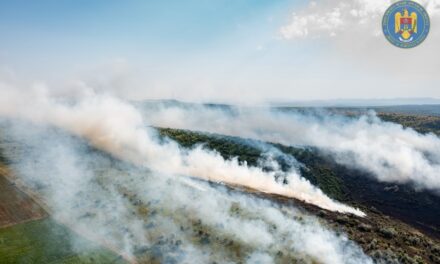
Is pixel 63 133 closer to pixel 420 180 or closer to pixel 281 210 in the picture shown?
pixel 281 210

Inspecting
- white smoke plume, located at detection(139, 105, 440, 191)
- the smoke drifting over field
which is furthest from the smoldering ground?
white smoke plume, located at detection(139, 105, 440, 191)

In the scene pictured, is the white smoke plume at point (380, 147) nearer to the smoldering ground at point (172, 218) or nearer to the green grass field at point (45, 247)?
the smoldering ground at point (172, 218)

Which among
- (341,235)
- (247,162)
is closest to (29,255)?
(341,235)

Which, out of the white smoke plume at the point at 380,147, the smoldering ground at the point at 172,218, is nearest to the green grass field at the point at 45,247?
the smoldering ground at the point at 172,218

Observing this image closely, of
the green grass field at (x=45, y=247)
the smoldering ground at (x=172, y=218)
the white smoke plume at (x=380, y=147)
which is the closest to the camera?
the green grass field at (x=45, y=247)

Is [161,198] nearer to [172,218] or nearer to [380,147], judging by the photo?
[172,218]

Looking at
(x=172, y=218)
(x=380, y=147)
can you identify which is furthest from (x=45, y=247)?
(x=380, y=147)

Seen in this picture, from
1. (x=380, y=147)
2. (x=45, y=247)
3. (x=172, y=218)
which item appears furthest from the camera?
(x=380, y=147)

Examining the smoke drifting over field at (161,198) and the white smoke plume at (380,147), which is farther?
the white smoke plume at (380,147)
